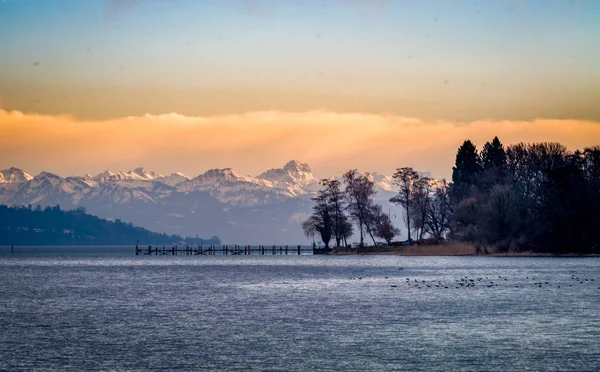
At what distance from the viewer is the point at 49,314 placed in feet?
174

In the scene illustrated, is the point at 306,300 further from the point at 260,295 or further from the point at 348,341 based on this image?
the point at 348,341

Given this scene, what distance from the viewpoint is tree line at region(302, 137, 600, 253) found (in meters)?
120

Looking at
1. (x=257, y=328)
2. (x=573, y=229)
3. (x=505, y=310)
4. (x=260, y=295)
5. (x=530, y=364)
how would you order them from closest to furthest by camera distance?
(x=530, y=364), (x=257, y=328), (x=505, y=310), (x=260, y=295), (x=573, y=229)

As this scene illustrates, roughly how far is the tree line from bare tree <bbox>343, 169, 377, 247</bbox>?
18 centimetres

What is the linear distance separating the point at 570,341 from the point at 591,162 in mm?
103814

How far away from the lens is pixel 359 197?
15775 centimetres

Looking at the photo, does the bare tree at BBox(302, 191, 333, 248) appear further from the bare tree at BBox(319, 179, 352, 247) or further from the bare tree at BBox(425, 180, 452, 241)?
the bare tree at BBox(425, 180, 452, 241)

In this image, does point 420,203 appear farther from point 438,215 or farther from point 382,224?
point 382,224

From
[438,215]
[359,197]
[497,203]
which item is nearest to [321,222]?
[359,197]

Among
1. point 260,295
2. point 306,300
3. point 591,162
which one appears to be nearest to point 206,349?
point 306,300

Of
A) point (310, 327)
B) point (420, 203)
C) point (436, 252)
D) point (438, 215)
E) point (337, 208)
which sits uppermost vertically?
point (337, 208)

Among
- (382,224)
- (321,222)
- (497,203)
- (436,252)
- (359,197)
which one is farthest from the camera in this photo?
(321,222)

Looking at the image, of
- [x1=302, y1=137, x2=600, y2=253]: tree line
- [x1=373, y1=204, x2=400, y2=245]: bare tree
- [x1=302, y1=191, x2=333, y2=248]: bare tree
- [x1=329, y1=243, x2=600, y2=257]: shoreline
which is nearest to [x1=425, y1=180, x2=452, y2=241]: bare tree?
[x1=302, y1=137, x2=600, y2=253]: tree line

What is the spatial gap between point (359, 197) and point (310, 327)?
113671 mm
